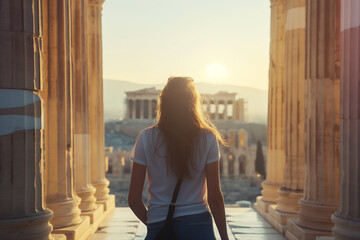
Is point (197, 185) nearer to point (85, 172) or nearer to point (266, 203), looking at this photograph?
point (85, 172)

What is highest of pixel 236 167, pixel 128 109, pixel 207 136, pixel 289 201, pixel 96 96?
pixel 128 109

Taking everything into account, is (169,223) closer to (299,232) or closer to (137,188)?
(137,188)

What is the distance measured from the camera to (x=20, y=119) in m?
7.12

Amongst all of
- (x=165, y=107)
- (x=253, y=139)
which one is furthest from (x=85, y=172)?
(x=253, y=139)

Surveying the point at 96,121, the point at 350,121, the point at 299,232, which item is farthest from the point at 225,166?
the point at 350,121

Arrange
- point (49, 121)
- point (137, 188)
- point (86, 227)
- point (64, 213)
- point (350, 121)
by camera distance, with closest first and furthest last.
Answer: point (137, 188)
point (350, 121)
point (49, 121)
point (64, 213)
point (86, 227)

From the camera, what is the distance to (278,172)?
53.8 feet

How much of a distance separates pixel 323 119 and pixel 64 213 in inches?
257

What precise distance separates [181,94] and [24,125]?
3782mm

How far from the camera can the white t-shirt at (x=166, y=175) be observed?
4340 mm

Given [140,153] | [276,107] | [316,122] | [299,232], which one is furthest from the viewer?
[276,107]

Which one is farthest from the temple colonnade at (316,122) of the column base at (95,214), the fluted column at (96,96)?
the fluted column at (96,96)

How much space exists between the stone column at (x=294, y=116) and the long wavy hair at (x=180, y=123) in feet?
31.2

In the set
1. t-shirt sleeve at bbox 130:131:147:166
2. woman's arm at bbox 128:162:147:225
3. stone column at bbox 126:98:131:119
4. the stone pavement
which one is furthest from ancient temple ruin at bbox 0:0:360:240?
stone column at bbox 126:98:131:119
